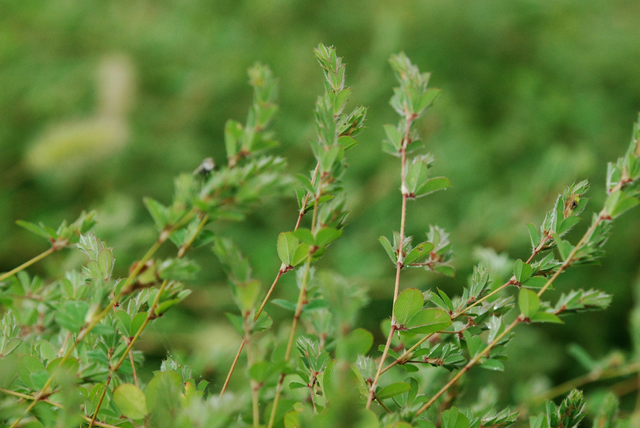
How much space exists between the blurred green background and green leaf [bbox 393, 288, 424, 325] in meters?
0.48

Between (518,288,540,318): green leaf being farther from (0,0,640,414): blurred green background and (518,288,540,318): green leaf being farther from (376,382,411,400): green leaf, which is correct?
(0,0,640,414): blurred green background

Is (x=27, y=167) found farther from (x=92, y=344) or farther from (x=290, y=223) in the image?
(x=92, y=344)

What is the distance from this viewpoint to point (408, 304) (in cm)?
22

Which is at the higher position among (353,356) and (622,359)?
(353,356)

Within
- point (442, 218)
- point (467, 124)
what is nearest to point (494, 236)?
point (442, 218)

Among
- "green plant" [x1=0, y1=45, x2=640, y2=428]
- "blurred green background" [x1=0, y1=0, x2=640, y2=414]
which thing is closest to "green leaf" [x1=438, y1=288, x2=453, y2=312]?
"green plant" [x1=0, y1=45, x2=640, y2=428]

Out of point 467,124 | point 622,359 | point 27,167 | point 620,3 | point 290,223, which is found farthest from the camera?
point 620,3

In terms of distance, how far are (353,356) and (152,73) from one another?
1016mm

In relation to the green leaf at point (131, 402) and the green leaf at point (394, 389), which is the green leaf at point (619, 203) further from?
the green leaf at point (131, 402)

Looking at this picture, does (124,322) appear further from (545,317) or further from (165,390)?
(545,317)

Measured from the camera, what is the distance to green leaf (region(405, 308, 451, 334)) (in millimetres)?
222

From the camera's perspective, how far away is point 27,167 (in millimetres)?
838

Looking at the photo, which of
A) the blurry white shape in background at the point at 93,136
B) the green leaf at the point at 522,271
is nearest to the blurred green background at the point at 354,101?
the blurry white shape in background at the point at 93,136

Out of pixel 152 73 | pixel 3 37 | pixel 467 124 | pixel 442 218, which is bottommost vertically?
pixel 442 218
